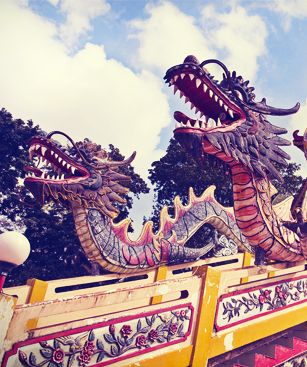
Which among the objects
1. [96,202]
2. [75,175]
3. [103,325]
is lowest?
[103,325]

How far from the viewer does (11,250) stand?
2.75 metres

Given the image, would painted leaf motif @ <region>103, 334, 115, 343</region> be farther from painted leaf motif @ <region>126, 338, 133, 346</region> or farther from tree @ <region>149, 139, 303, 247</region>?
tree @ <region>149, 139, 303, 247</region>

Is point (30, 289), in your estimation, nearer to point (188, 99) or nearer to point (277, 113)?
point (188, 99)

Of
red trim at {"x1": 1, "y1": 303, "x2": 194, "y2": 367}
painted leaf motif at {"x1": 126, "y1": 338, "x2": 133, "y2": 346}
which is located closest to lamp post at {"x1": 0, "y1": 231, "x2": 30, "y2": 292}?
red trim at {"x1": 1, "y1": 303, "x2": 194, "y2": 367}

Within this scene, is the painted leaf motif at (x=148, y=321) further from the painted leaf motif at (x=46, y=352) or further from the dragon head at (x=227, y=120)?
the dragon head at (x=227, y=120)

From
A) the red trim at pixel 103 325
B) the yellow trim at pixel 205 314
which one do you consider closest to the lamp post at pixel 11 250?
the red trim at pixel 103 325

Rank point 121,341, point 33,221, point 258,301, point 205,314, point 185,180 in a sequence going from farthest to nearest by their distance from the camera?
point 185,180, point 33,221, point 258,301, point 205,314, point 121,341

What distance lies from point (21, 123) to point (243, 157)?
41.2 ft

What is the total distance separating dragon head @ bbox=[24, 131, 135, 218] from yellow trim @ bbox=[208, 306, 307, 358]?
467 centimetres

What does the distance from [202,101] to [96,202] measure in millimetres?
3821

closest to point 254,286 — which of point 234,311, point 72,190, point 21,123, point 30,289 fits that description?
point 234,311

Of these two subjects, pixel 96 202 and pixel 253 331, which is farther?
pixel 96 202

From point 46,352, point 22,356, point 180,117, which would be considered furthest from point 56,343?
point 180,117

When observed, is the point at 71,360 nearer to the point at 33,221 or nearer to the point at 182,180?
the point at 33,221
